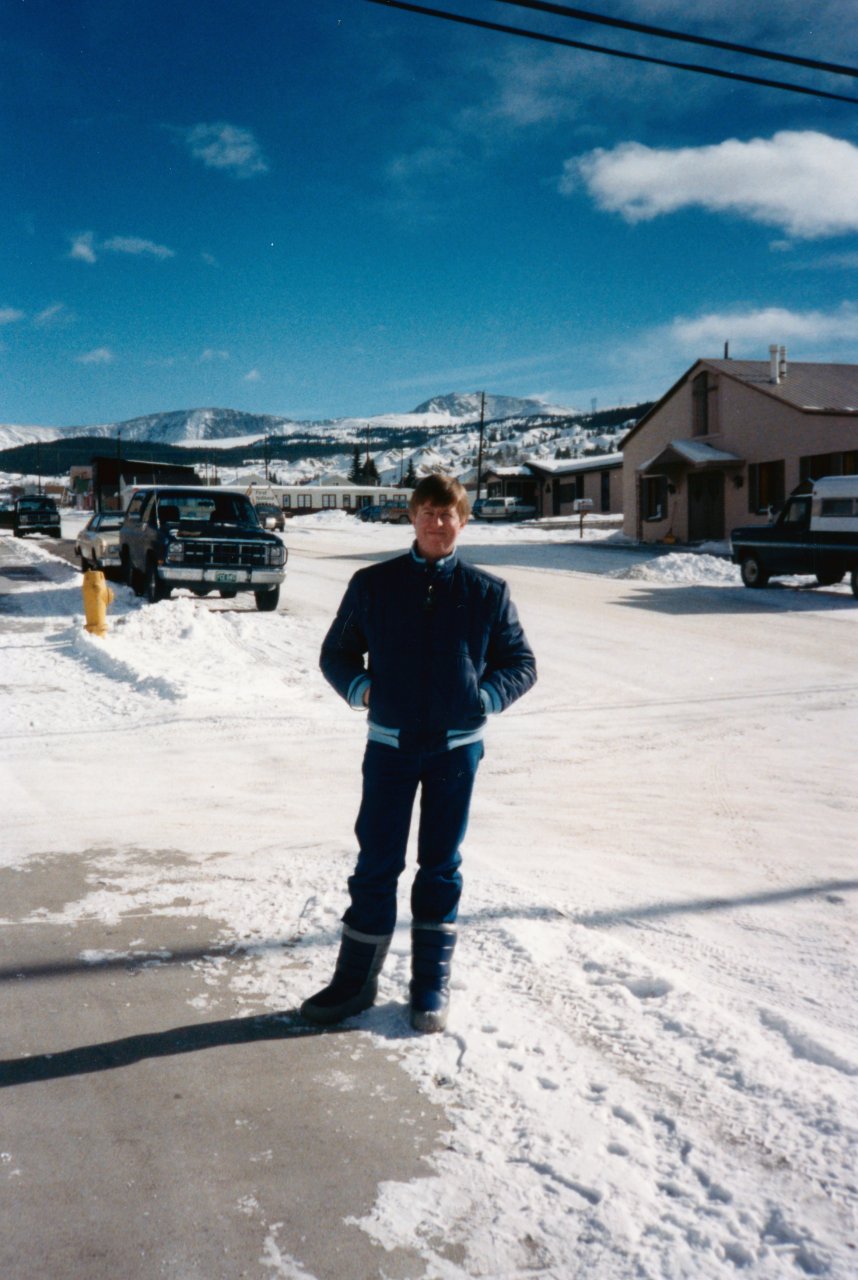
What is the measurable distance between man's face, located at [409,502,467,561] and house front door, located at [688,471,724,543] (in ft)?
110

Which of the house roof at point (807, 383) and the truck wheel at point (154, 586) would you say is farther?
the house roof at point (807, 383)

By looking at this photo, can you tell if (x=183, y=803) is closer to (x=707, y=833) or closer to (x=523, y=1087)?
(x=707, y=833)

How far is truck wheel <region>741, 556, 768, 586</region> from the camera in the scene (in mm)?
20672

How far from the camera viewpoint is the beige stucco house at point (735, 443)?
31469mm

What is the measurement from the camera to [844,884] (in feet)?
16.6

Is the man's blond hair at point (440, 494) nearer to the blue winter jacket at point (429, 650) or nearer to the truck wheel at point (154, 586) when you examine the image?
the blue winter jacket at point (429, 650)

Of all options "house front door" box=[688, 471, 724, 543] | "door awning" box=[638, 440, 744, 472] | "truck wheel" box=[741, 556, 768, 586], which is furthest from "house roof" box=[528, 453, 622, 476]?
"truck wheel" box=[741, 556, 768, 586]

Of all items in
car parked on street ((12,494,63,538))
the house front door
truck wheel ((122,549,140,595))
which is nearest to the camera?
truck wheel ((122,549,140,595))

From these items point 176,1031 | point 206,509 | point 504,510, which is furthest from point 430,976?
point 504,510

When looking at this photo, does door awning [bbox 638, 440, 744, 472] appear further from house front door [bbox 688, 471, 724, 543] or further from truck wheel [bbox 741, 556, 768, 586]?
truck wheel [bbox 741, 556, 768, 586]

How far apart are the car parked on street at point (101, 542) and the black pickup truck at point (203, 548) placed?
14.9 feet

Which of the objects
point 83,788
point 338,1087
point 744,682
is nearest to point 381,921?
point 338,1087

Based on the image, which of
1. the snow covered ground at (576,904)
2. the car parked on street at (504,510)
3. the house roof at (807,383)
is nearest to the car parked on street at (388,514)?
the car parked on street at (504,510)

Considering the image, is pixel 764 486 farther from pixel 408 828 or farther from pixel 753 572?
pixel 408 828
